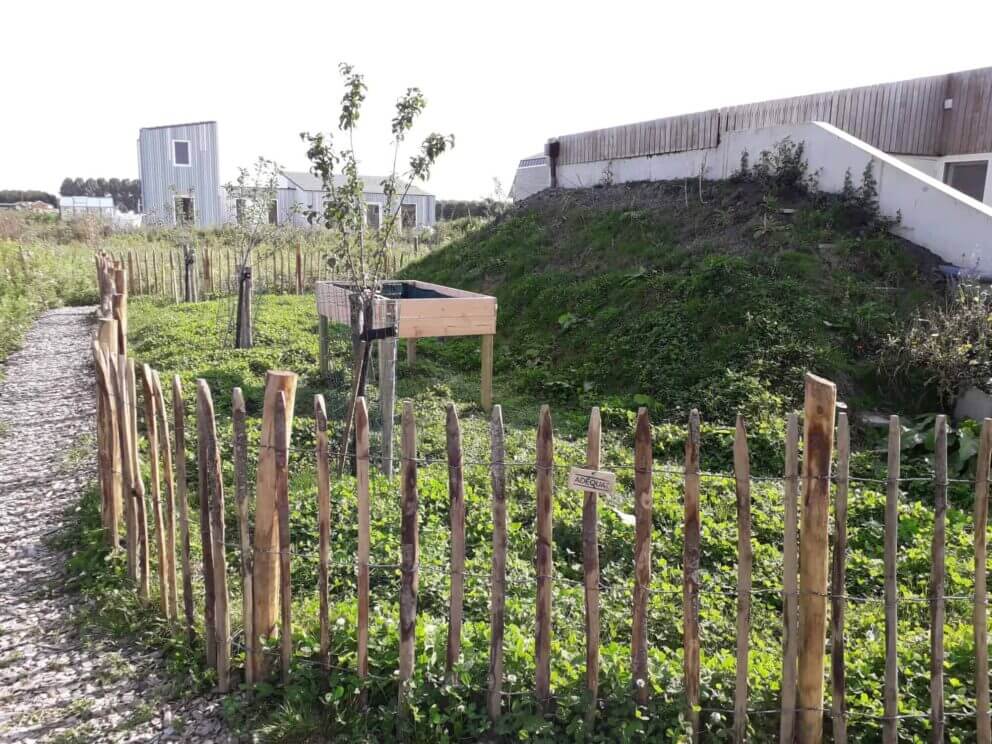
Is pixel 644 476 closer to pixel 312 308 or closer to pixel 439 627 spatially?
pixel 439 627

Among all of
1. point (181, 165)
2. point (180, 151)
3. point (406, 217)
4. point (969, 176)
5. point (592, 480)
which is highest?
point (180, 151)

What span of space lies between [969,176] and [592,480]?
13.5 meters

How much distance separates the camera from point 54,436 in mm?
7098

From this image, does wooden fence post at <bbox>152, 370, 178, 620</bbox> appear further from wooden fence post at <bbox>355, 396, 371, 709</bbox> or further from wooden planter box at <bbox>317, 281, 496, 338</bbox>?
wooden planter box at <bbox>317, 281, 496, 338</bbox>

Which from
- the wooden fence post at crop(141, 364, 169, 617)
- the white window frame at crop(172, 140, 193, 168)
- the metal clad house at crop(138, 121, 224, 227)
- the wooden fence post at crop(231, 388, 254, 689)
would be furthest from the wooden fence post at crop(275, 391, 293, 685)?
the white window frame at crop(172, 140, 193, 168)

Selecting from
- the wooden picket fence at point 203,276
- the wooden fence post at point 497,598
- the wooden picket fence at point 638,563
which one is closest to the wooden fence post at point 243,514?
the wooden picket fence at point 638,563

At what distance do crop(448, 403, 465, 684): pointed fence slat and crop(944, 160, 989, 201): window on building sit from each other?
13179 millimetres

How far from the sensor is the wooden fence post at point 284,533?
3.30 meters

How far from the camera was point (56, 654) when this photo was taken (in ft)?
12.1

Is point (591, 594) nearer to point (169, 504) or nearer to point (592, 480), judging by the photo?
point (592, 480)

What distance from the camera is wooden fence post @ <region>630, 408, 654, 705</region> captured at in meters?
2.98

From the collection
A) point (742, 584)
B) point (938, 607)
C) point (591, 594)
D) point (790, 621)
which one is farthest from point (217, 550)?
point (938, 607)

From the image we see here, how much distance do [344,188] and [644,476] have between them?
3.62 m

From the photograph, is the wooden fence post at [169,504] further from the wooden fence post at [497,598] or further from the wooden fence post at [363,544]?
the wooden fence post at [497,598]
